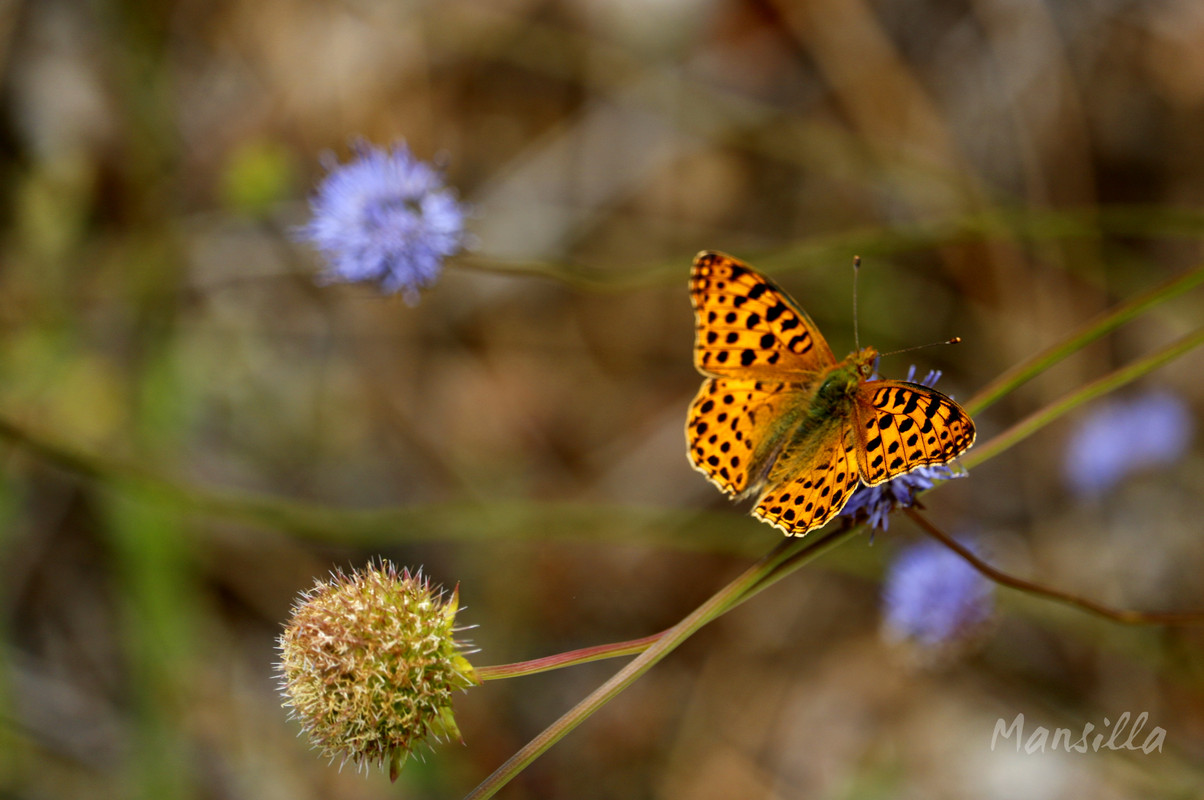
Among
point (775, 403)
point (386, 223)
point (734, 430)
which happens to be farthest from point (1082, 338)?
point (386, 223)

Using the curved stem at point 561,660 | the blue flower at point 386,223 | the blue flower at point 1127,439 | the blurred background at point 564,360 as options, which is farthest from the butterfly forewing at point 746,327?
the blue flower at point 1127,439

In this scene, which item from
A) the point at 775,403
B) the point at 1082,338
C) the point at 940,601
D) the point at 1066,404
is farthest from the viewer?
the point at 940,601

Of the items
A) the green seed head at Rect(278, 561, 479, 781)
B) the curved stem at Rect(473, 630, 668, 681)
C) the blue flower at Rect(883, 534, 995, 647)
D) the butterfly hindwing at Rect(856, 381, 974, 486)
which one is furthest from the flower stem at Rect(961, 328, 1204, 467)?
the green seed head at Rect(278, 561, 479, 781)

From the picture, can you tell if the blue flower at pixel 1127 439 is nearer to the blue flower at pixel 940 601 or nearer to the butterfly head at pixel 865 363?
the blue flower at pixel 940 601

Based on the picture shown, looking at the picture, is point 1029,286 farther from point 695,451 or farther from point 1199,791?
point 695,451

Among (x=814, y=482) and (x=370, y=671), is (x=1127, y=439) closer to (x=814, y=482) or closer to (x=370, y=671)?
(x=814, y=482)

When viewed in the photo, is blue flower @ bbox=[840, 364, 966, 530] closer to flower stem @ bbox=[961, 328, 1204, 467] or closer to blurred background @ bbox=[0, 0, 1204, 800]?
flower stem @ bbox=[961, 328, 1204, 467]
